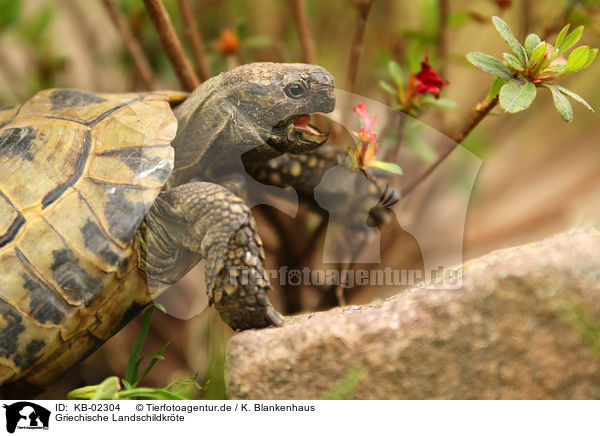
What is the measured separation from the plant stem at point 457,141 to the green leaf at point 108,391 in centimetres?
91

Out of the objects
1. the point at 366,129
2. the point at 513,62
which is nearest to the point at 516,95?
the point at 513,62

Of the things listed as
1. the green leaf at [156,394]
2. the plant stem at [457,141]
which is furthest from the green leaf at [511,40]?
the green leaf at [156,394]

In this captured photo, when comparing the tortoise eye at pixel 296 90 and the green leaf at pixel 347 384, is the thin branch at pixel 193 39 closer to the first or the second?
the tortoise eye at pixel 296 90

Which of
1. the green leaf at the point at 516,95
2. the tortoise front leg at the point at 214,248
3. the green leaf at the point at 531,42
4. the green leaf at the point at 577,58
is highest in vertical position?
the green leaf at the point at 531,42

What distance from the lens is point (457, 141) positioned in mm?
1311

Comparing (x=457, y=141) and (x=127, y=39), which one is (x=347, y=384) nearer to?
(x=457, y=141)

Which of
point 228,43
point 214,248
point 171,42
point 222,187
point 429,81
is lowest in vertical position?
point 214,248

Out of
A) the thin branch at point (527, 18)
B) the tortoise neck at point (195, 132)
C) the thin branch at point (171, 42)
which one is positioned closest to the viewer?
the tortoise neck at point (195, 132)

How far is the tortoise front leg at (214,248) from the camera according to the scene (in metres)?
1.10

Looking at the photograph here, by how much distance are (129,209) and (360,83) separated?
2.95 ft

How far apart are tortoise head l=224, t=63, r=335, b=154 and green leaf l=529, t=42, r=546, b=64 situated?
0.40 metres

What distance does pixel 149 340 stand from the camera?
1.84 meters
